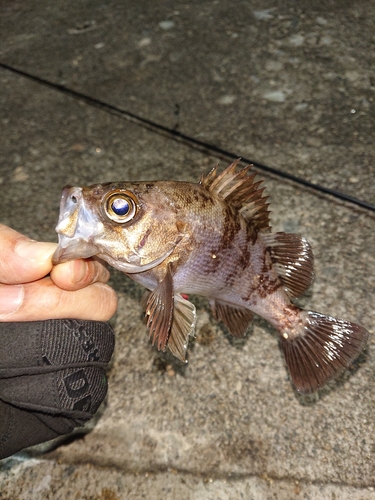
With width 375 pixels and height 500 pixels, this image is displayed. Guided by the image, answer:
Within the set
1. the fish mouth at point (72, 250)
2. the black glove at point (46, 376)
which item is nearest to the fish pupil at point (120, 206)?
the fish mouth at point (72, 250)

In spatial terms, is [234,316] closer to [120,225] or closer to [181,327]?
[181,327]

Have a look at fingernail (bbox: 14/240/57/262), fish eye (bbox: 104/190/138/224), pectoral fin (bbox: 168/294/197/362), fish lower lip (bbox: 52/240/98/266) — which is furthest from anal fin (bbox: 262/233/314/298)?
fingernail (bbox: 14/240/57/262)

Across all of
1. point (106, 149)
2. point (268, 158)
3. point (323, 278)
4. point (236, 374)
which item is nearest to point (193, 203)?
point (236, 374)

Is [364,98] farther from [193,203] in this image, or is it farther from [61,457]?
[61,457]

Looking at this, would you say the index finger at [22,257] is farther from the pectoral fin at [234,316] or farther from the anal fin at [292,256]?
the anal fin at [292,256]

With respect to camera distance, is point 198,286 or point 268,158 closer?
point 198,286

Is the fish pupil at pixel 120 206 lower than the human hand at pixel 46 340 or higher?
higher

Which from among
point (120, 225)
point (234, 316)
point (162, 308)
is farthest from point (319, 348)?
point (120, 225)

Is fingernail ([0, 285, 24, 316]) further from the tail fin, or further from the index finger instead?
the tail fin
